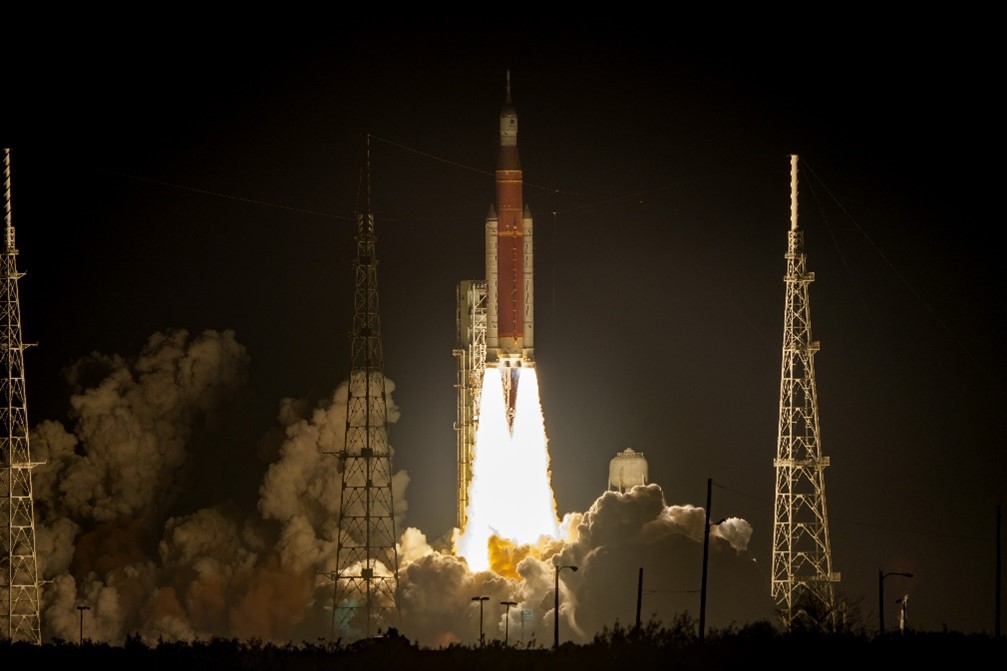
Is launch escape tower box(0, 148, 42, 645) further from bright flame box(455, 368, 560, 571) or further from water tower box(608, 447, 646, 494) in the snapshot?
water tower box(608, 447, 646, 494)

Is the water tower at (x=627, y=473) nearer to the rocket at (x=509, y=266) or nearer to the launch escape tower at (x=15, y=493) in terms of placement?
the rocket at (x=509, y=266)

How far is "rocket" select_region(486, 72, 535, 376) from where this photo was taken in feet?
299

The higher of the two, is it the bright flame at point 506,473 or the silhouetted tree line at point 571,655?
the bright flame at point 506,473

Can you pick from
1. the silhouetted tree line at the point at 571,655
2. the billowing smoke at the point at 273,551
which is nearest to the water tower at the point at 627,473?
the billowing smoke at the point at 273,551

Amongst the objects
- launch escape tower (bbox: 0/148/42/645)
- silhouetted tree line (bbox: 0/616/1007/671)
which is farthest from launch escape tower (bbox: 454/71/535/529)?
silhouetted tree line (bbox: 0/616/1007/671)

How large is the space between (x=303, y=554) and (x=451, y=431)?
460 inches

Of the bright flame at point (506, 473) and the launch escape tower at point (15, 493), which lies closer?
the launch escape tower at point (15, 493)

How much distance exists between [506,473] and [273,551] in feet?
31.3

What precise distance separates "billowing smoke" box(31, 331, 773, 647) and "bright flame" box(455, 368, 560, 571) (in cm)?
116

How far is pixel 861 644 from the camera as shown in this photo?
67.1m

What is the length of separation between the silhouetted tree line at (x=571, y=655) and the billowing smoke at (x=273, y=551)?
18271 mm

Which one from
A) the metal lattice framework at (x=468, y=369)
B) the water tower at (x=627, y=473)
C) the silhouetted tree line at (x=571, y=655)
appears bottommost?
the silhouetted tree line at (x=571, y=655)

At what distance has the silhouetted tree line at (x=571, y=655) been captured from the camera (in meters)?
64.3

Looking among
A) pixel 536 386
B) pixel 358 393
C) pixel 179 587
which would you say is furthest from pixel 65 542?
pixel 536 386
